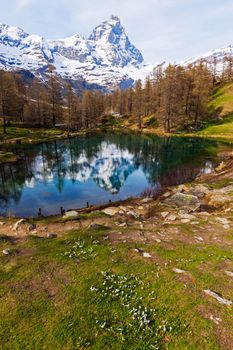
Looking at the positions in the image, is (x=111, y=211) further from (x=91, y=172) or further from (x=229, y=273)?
(x=91, y=172)

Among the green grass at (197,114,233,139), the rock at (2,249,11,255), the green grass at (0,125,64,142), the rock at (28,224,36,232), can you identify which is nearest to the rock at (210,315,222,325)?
the rock at (2,249,11,255)

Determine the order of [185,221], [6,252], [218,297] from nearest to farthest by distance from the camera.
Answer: [218,297]
[6,252]
[185,221]

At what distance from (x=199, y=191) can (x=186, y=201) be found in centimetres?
488

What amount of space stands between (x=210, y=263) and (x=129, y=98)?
164565 millimetres

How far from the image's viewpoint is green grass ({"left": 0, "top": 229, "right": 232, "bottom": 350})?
429 inches

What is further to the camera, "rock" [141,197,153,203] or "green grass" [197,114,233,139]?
"green grass" [197,114,233,139]

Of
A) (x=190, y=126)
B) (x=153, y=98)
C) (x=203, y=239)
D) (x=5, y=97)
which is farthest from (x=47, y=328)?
(x=153, y=98)

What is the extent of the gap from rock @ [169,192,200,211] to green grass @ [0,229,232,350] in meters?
12.6

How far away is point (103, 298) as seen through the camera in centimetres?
1321

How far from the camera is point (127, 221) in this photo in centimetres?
2594

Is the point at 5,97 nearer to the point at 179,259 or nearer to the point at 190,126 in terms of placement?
the point at 190,126

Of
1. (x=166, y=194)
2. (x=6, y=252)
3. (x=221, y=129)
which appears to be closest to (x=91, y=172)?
(x=166, y=194)

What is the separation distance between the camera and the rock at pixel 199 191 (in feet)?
115

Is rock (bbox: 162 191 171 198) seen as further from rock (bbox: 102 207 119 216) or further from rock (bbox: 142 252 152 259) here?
rock (bbox: 142 252 152 259)
